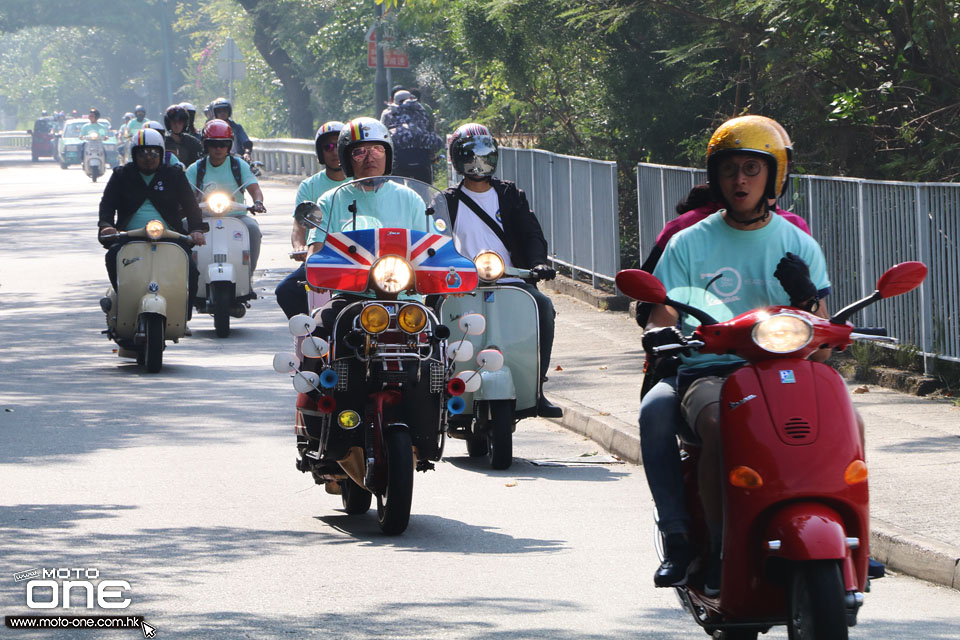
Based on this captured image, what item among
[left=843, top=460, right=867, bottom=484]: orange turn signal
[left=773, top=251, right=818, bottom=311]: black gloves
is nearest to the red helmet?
[left=773, top=251, right=818, bottom=311]: black gloves

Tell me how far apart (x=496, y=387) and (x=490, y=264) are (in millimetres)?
695

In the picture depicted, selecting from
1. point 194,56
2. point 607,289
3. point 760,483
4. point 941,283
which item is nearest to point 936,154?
point 941,283

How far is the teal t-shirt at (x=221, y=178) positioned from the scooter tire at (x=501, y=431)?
7.34 meters

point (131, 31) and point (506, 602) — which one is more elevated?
point (131, 31)

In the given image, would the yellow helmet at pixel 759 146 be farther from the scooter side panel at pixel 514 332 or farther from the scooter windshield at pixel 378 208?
the scooter side panel at pixel 514 332

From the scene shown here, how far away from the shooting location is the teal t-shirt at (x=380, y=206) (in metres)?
8.30

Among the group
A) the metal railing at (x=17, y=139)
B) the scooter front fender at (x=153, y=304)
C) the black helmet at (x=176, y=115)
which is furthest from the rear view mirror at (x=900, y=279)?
the metal railing at (x=17, y=139)

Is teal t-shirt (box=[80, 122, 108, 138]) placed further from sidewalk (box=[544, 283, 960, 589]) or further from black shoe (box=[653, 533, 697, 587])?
black shoe (box=[653, 533, 697, 587])

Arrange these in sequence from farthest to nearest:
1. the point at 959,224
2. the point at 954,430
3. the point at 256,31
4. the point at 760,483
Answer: the point at 256,31 → the point at 959,224 → the point at 954,430 → the point at 760,483

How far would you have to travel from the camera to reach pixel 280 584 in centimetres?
672

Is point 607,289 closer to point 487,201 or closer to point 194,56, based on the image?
point 487,201

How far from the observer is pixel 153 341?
13.5 meters

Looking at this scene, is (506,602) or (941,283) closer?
(506,602)

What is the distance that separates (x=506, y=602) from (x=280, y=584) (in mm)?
930
